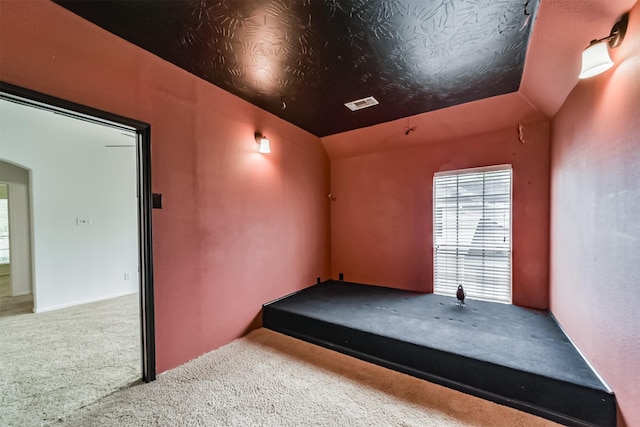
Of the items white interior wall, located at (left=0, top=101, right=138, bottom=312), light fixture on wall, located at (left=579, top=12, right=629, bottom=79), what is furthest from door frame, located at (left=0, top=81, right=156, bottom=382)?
light fixture on wall, located at (left=579, top=12, right=629, bottom=79)

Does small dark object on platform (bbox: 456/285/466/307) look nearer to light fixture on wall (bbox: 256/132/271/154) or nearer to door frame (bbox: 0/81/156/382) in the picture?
light fixture on wall (bbox: 256/132/271/154)

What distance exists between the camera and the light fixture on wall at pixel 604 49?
1.28m

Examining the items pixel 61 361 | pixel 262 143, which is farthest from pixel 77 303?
pixel 262 143

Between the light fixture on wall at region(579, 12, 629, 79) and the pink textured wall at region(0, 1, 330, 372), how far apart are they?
2.75m

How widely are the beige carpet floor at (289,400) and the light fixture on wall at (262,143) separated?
2207 millimetres

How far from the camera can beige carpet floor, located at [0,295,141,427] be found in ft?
5.57

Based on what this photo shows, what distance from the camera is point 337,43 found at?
1.80 meters

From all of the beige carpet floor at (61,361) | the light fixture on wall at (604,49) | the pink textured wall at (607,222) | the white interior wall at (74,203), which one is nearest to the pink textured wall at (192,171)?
the beige carpet floor at (61,361)

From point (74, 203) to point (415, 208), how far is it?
5.38 m

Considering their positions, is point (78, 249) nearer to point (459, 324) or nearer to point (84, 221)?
point (84, 221)

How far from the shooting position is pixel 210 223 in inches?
95.9

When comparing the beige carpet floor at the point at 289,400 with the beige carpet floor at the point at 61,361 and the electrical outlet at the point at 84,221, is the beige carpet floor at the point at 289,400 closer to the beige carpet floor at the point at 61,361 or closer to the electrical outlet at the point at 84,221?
the beige carpet floor at the point at 61,361

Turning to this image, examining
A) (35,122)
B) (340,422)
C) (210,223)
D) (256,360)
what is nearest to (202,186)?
(210,223)

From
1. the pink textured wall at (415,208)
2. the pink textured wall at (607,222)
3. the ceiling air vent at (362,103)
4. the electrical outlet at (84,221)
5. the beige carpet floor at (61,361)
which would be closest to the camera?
the pink textured wall at (607,222)
